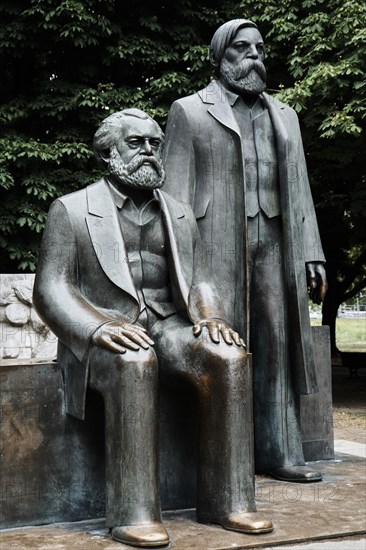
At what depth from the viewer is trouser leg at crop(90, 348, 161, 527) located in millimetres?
4605

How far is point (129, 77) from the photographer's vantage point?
16344mm

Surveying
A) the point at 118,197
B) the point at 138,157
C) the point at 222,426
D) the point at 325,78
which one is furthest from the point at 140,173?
the point at 325,78

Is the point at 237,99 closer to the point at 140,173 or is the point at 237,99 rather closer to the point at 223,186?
the point at 223,186

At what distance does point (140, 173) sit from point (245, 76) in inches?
57.6

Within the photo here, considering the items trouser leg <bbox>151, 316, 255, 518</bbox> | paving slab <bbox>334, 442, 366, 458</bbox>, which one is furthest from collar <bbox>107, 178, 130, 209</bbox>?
paving slab <bbox>334, 442, 366, 458</bbox>

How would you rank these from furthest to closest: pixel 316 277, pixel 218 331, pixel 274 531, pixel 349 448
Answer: pixel 349 448 → pixel 316 277 → pixel 218 331 → pixel 274 531

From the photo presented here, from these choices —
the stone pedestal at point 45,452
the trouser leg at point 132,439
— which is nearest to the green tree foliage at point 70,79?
the stone pedestal at point 45,452

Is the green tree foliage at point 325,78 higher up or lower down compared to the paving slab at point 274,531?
higher up

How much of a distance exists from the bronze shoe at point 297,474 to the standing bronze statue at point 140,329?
4.38ft

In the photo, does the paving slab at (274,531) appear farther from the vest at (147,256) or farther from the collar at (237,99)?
the collar at (237,99)

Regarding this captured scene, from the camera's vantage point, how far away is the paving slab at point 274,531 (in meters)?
4.56

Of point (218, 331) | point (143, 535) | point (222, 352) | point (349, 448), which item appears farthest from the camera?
point (349, 448)

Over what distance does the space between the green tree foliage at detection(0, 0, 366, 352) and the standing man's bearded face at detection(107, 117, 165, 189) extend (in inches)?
329

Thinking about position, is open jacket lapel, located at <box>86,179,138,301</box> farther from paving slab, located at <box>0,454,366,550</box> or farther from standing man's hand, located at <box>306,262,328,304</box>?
standing man's hand, located at <box>306,262,328,304</box>
